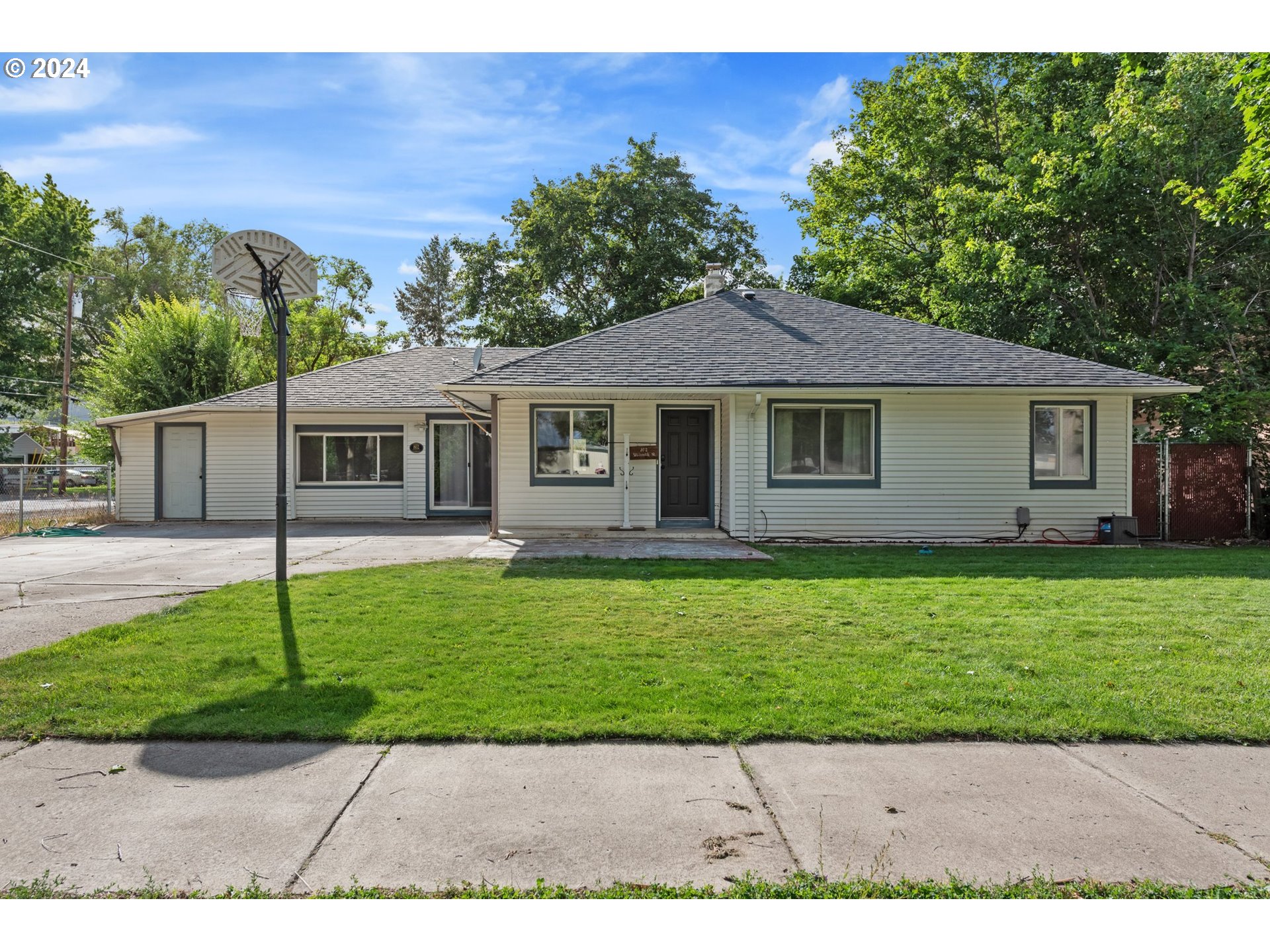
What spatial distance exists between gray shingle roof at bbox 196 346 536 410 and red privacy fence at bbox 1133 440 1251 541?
544 inches

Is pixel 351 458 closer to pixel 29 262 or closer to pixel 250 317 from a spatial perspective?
pixel 250 317

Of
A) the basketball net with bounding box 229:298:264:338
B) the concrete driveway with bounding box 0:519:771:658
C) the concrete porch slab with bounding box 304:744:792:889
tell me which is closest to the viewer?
the concrete porch slab with bounding box 304:744:792:889

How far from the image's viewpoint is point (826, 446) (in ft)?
41.6

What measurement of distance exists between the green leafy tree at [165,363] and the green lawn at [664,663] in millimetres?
16635

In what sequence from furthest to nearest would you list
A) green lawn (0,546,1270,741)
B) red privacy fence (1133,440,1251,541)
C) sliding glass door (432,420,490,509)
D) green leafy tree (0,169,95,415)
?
green leafy tree (0,169,95,415)
sliding glass door (432,420,490,509)
red privacy fence (1133,440,1251,541)
green lawn (0,546,1270,741)

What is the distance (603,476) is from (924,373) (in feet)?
18.9

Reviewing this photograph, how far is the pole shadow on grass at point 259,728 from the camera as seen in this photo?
357 cm

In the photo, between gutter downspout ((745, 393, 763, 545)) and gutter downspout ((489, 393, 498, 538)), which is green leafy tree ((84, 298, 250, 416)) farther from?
gutter downspout ((745, 393, 763, 545))

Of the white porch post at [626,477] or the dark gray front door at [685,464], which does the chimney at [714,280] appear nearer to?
the dark gray front door at [685,464]

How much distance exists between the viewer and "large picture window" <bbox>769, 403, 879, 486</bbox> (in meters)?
12.6

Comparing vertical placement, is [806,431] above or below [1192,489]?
above

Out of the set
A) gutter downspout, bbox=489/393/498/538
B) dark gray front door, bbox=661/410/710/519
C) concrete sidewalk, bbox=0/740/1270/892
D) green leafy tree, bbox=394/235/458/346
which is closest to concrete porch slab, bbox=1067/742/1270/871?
concrete sidewalk, bbox=0/740/1270/892

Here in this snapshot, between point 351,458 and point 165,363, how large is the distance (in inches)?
365

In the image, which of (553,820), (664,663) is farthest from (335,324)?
(553,820)
